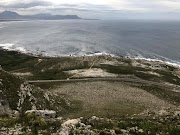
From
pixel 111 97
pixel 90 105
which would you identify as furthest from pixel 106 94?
pixel 90 105

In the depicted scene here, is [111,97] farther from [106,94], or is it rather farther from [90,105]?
[90,105]

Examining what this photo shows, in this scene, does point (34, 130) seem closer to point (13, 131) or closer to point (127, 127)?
point (13, 131)

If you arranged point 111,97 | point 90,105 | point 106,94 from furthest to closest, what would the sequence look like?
point 106,94
point 111,97
point 90,105

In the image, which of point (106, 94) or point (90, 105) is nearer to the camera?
point (90, 105)

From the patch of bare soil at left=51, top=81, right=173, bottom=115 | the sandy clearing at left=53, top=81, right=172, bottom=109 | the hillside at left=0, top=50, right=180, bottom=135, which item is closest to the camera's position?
the hillside at left=0, top=50, right=180, bottom=135

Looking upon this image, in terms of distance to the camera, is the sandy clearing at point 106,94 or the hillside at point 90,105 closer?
the hillside at point 90,105

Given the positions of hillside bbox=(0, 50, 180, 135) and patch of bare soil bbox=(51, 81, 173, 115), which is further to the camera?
patch of bare soil bbox=(51, 81, 173, 115)

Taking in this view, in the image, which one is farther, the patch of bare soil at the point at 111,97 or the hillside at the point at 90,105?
the patch of bare soil at the point at 111,97

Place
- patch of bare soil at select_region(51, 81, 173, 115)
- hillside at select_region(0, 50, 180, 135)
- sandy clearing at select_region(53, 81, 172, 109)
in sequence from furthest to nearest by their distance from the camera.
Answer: sandy clearing at select_region(53, 81, 172, 109) < patch of bare soil at select_region(51, 81, 173, 115) < hillside at select_region(0, 50, 180, 135)

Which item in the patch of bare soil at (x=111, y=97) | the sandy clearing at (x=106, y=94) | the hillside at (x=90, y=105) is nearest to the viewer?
the hillside at (x=90, y=105)

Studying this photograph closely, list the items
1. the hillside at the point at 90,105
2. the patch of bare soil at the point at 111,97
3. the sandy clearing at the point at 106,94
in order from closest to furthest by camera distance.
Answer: the hillside at the point at 90,105
the patch of bare soil at the point at 111,97
the sandy clearing at the point at 106,94

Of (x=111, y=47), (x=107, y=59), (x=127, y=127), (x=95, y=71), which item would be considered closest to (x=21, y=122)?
(x=127, y=127)
